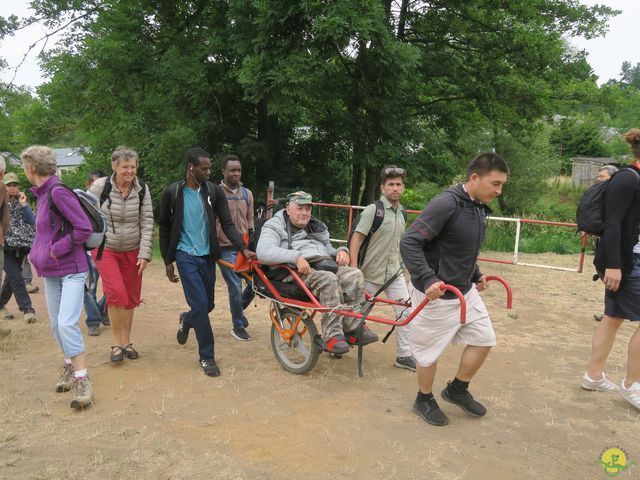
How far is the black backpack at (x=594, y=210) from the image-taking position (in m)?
3.95

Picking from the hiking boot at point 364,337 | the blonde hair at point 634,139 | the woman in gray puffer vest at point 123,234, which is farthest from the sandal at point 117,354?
the blonde hair at point 634,139

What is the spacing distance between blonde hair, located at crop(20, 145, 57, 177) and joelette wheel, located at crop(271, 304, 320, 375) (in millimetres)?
2166

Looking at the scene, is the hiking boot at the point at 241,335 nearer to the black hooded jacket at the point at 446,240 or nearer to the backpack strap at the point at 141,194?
the backpack strap at the point at 141,194

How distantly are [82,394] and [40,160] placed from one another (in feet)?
5.74

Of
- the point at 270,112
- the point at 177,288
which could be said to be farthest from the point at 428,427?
the point at 270,112

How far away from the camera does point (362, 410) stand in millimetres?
3855

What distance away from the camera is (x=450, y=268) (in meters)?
→ 3.42

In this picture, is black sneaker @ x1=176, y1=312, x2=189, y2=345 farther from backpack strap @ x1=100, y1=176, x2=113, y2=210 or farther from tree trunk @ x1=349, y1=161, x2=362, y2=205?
tree trunk @ x1=349, y1=161, x2=362, y2=205

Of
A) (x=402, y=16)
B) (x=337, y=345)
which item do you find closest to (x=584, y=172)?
(x=402, y=16)

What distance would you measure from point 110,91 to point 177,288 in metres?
4.67

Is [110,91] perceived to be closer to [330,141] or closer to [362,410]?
[330,141]

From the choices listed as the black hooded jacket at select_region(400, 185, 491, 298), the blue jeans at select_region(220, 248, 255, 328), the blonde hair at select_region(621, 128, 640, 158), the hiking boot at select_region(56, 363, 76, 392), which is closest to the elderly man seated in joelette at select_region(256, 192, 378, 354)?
the black hooded jacket at select_region(400, 185, 491, 298)

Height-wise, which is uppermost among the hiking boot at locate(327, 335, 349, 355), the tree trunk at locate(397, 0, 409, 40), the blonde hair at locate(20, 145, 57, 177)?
the tree trunk at locate(397, 0, 409, 40)

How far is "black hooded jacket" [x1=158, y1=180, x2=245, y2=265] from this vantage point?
14.3ft
